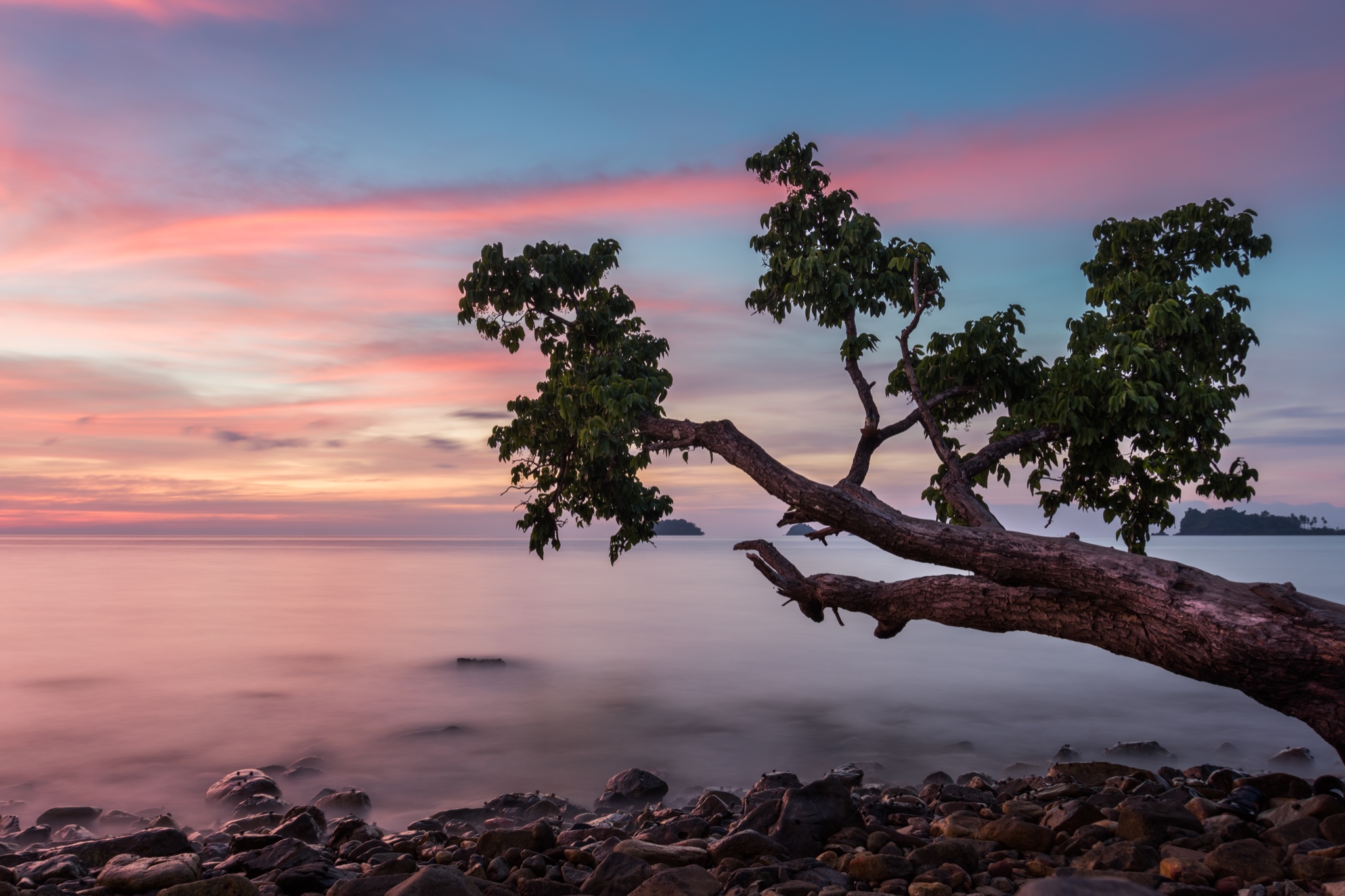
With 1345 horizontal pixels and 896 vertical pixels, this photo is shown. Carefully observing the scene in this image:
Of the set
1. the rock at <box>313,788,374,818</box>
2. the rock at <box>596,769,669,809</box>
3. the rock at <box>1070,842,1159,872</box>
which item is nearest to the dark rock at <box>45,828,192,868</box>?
the rock at <box>313,788,374,818</box>

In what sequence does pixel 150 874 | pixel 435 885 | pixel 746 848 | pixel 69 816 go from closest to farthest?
pixel 435 885 < pixel 150 874 < pixel 746 848 < pixel 69 816

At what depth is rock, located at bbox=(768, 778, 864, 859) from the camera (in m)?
7.58

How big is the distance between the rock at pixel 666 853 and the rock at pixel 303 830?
431 cm

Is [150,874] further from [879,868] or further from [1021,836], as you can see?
[1021,836]

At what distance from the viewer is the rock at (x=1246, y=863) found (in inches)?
246

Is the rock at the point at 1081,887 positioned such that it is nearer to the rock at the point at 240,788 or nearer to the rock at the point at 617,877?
the rock at the point at 617,877

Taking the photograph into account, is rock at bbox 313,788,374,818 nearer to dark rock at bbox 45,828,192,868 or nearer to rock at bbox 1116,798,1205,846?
dark rock at bbox 45,828,192,868

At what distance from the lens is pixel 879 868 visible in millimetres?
6660

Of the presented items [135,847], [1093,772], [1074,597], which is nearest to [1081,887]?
[1074,597]

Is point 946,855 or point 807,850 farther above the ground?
point 946,855

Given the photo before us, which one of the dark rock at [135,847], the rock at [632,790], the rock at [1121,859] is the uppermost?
the rock at [1121,859]

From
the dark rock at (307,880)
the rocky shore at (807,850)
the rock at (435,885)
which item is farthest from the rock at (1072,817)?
the dark rock at (307,880)

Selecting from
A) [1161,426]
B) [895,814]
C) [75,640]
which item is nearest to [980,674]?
[1161,426]

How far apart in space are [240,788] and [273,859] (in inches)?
230
